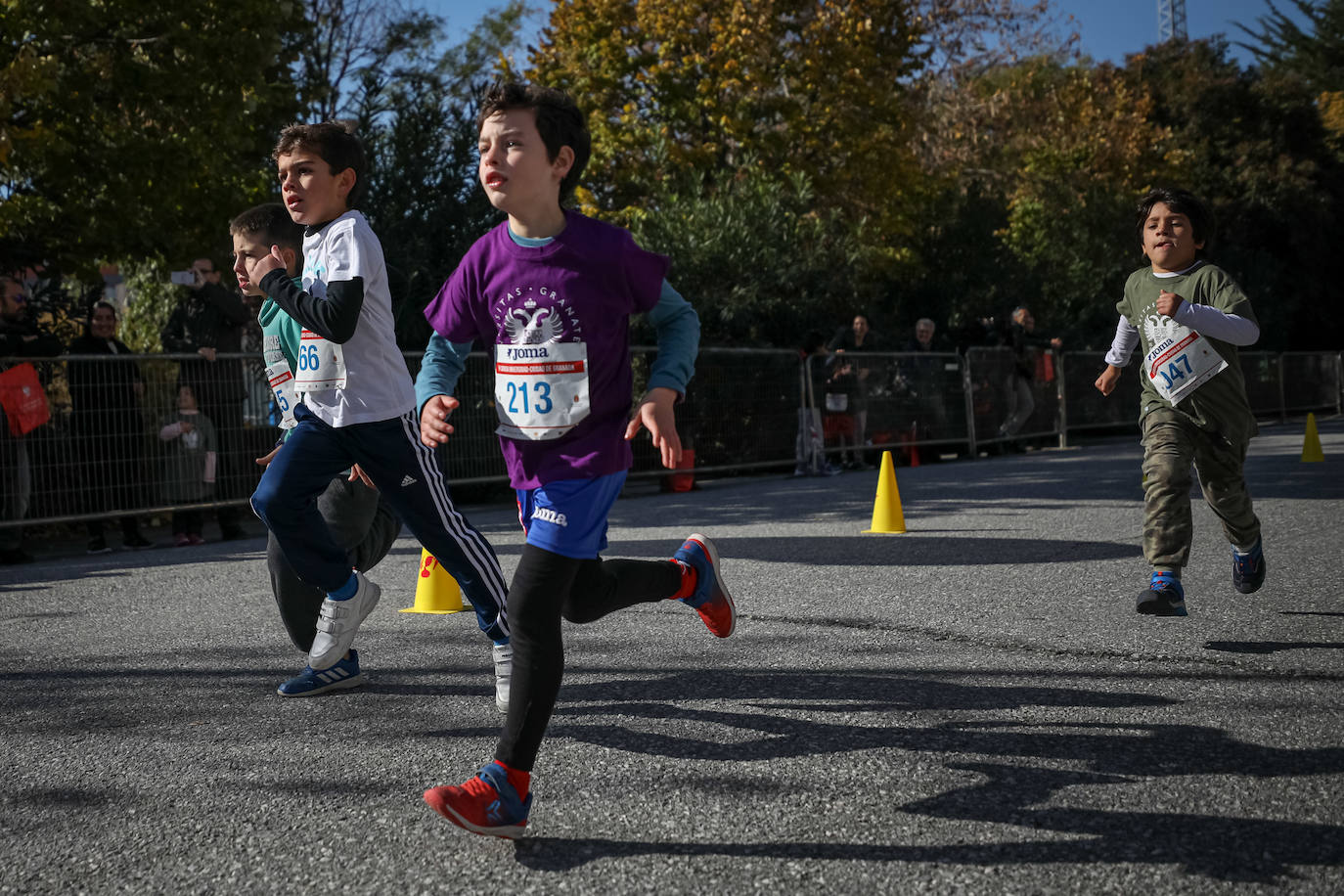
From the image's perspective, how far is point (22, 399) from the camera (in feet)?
31.5

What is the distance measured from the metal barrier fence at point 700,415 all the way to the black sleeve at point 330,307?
6.65m

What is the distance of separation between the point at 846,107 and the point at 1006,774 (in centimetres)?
2345

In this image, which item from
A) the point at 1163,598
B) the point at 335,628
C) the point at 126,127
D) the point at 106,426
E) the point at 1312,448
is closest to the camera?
the point at 335,628

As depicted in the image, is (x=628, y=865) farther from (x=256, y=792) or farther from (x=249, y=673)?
(x=249, y=673)

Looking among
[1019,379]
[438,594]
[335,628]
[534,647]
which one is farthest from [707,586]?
[1019,379]

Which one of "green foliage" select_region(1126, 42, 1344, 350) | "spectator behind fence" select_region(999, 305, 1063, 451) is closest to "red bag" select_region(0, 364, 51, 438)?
"spectator behind fence" select_region(999, 305, 1063, 451)

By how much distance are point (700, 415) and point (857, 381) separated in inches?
111

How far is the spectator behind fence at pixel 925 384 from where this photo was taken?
18234mm

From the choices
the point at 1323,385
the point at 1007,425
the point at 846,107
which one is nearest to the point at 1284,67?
the point at 1323,385

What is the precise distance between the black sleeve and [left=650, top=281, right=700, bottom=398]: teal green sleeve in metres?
1.02

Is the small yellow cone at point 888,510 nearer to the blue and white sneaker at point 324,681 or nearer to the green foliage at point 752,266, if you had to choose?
the blue and white sneaker at point 324,681

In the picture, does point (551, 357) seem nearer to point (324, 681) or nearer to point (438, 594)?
point (324, 681)

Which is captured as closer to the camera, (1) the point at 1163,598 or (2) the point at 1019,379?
(1) the point at 1163,598

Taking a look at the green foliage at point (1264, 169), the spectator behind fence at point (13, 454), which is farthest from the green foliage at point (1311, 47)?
the spectator behind fence at point (13, 454)
